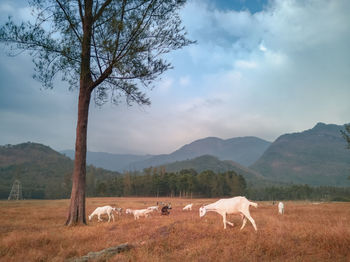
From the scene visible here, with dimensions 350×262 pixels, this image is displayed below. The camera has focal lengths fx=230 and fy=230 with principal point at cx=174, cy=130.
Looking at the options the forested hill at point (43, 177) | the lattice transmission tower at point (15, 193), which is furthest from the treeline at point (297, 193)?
the lattice transmission tower at point (15, 193)

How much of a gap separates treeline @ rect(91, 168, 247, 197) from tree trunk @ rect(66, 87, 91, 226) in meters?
80.5

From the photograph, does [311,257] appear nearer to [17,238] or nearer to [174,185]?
[17,238]

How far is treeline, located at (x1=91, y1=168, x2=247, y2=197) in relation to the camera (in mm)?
94312

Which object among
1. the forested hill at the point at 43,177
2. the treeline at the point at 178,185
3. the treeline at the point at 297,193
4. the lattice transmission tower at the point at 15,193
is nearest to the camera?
the lattice transmission tower at the point at 15,193

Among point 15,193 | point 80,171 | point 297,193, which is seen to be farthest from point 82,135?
point 297,193

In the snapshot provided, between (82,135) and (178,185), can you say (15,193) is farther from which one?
(82,135)

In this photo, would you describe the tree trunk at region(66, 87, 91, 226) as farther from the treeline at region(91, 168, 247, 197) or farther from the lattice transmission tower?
the treeline at region(91, 168, 247, 197)

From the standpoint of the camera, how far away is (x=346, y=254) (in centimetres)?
616

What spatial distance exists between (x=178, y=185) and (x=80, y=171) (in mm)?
82704

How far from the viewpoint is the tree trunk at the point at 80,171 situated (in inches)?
530

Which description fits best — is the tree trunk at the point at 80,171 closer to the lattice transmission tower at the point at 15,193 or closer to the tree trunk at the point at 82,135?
the tree trunk at the point at 82,135

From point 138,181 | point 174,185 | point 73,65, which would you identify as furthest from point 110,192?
point 73,65

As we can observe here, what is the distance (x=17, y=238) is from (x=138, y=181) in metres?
93.7

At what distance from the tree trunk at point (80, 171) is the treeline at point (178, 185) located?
80.5 m
